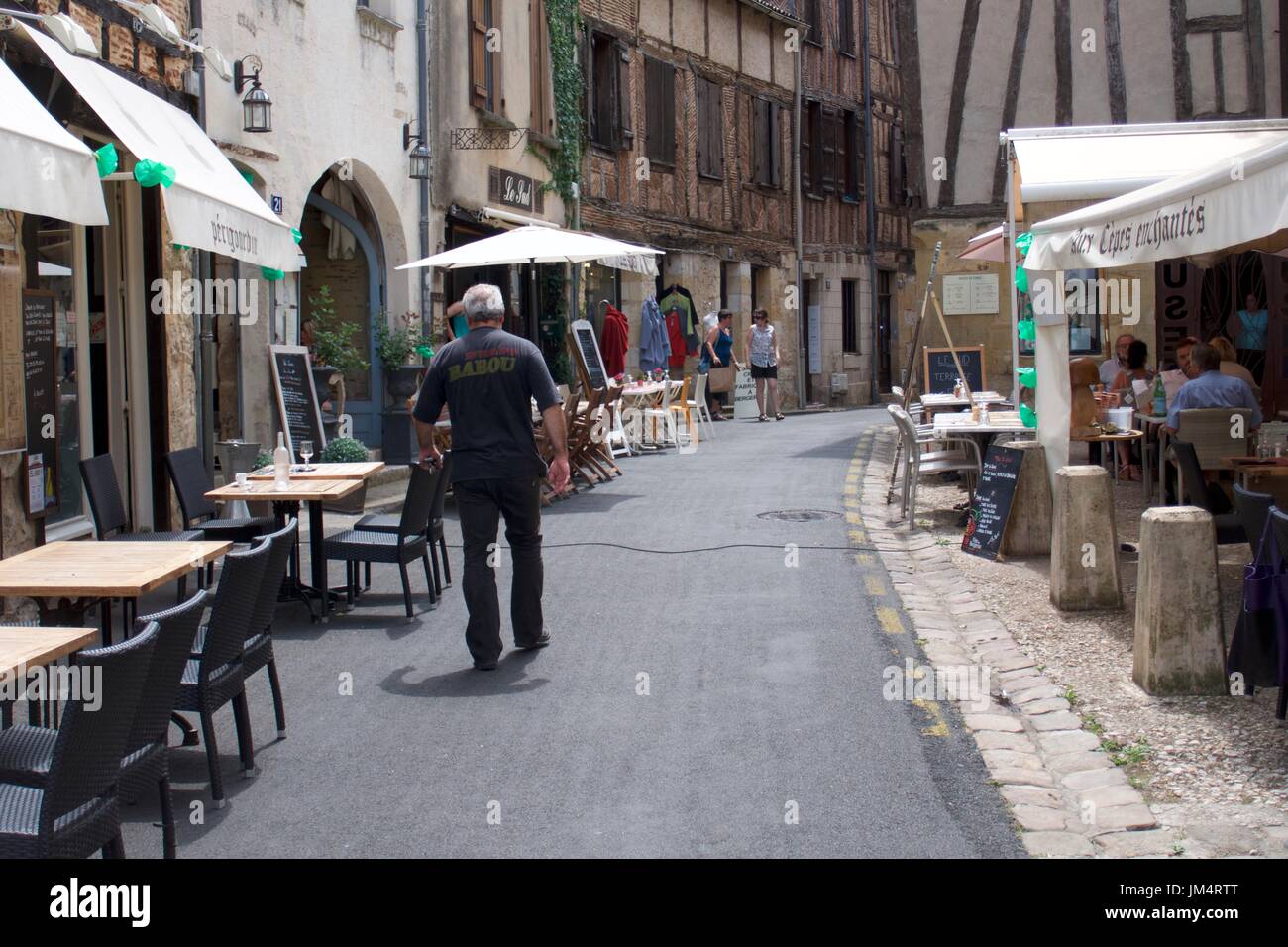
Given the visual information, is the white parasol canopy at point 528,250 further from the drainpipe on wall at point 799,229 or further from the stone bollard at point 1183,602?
the drainpipe on wall at point 799,229

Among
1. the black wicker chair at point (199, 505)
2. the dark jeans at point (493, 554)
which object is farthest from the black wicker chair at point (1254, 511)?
the black wicker chair at point (199, 505)

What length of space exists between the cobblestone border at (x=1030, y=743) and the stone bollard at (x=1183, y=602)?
0.47 meters

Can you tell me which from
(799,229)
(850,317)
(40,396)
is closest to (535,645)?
(40,396)

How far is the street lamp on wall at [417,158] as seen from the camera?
15.3 metres

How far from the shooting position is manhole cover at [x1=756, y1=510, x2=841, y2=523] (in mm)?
11289

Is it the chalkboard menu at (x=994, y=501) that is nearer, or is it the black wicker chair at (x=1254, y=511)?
the black wicker chair at (x=1254, y=511)

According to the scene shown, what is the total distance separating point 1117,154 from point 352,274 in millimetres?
8452

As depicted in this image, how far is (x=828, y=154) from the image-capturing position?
30344 mm

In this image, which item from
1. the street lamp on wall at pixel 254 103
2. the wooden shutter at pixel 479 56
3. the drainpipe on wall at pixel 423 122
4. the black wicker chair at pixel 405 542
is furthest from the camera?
the wooden shutter at pixel 479 56

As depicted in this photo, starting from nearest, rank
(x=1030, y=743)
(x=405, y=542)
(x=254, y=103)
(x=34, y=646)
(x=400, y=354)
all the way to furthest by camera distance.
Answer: (x=34, y=646)
(x=1030, y=743)
(x=405, y=542)
(x=254, y=103)
(x=400, y=354)

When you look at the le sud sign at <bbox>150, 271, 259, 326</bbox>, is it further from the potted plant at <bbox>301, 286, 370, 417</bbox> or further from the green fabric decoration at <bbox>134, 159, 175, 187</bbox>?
the green fabric decoration at <bbox>134, 159, 175, 187</bbox>

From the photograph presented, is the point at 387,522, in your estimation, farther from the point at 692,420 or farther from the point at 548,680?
the point at 692,420

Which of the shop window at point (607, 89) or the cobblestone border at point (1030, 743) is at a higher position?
the shop window at point (607, 89)

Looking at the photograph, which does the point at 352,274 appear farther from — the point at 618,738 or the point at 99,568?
the point at 618,738
